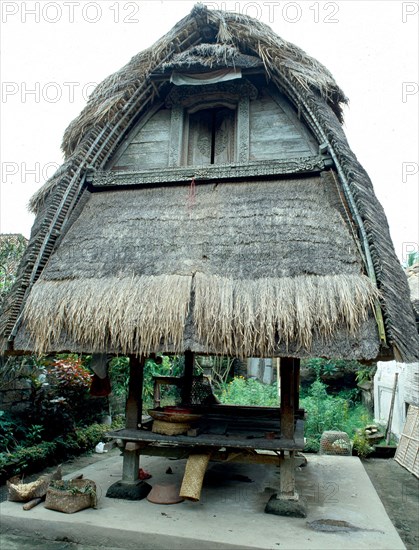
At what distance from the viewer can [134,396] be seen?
5.23 metres

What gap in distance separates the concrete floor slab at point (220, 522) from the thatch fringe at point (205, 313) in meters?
1.62

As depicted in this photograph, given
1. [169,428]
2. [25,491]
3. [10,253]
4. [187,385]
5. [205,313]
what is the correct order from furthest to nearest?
[10,253] < [187,385] < [169,428] < [25,491] < [205,313]

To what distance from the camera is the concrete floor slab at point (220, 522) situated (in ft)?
12.6

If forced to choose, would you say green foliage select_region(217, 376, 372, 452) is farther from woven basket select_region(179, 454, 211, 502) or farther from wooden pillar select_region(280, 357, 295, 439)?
woven basket select_region(179, 454, 211, 502)

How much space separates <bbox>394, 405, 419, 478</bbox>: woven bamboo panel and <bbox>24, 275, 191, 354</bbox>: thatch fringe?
21.3ft

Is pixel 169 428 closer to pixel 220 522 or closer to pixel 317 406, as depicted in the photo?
pixel 220 522

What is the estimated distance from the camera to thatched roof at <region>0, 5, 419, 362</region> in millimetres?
4059

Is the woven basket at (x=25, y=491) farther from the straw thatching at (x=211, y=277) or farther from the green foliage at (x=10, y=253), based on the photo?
the green foliage at (x=10, y=253)

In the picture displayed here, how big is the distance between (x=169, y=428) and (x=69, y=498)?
120 centimetres

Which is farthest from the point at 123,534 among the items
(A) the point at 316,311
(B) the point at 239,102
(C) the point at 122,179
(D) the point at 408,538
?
(B) the point at 239,102

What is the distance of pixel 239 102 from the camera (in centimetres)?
616

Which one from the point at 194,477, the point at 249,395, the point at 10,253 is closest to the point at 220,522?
the point at 194,477

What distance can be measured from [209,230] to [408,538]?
4.36 m

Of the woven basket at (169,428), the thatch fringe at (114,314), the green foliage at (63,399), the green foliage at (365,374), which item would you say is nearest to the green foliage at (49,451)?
the green foliage at (63,399)
